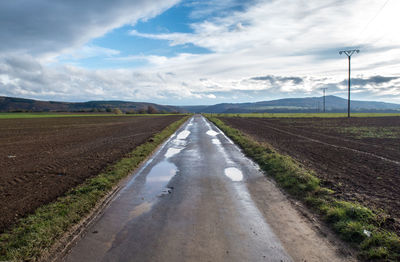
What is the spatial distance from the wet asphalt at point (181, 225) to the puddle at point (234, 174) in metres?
0.05

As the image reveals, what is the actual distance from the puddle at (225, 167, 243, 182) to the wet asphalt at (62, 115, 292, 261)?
0.05 meters

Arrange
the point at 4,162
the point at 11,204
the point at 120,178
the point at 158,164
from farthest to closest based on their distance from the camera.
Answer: the point at 4,162
the point at 158,164
the point at 120,178
the point at 11,204

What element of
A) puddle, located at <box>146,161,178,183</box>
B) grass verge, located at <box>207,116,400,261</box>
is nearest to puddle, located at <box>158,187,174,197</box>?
puddle, located at <box>146,161,178,183</box>

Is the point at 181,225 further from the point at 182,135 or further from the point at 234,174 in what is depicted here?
the point at 182,135

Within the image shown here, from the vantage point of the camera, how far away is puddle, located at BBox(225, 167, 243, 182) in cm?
996

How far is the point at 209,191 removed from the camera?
828 centimetres

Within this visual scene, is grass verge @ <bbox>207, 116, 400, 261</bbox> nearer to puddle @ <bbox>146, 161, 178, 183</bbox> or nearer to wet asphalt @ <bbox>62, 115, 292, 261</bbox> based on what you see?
wet asphalt @ <bbox>62, 115, 292, 261</bbox>

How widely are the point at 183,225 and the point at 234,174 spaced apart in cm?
520

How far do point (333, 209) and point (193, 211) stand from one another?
3440 mm

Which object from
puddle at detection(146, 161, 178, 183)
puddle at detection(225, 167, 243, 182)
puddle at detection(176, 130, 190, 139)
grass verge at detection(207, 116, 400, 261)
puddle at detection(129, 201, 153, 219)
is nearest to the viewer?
grass verge at detection(207, 116, 400, 261)

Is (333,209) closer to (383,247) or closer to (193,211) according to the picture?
(383,247)

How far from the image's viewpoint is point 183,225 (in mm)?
5719

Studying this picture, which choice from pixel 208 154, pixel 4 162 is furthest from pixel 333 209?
pixel 4 162

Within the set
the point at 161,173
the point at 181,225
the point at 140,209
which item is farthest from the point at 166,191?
the point at 181,225
